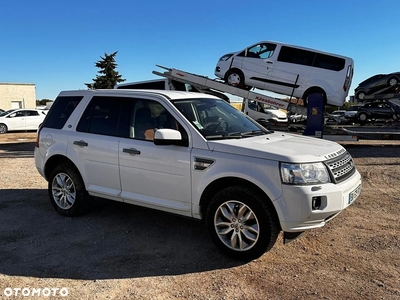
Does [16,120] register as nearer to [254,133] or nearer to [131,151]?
[131,151]

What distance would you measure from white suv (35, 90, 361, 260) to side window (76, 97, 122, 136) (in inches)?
0.6

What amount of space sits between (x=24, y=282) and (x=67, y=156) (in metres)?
2.08

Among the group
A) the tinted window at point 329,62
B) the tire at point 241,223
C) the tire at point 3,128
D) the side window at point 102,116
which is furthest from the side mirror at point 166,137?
the tire at point 3,128

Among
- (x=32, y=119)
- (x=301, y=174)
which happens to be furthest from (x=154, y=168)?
(x=32, y=119)

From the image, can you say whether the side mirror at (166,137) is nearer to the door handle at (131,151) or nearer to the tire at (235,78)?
the door handle at (131,151)

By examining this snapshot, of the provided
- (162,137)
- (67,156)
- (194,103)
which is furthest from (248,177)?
(67,156)

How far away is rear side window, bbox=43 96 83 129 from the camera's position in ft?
17.4

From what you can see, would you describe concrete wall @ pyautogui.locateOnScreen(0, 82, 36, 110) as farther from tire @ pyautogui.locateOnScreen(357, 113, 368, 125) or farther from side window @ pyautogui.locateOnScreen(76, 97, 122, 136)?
side window @ pyautogui.locateOnScreen(76, 97, 122, 136)

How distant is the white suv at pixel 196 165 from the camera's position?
350 cm

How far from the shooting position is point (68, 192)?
5.21 metres

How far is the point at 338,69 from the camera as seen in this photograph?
1092 centimetres

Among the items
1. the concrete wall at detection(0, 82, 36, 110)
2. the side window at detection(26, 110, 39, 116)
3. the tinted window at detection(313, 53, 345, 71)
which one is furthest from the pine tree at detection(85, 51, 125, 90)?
the tinted window at detection(313, 53, 345, 71)

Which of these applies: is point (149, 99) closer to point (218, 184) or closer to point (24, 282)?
point (218, 184)

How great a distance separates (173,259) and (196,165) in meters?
1.06
